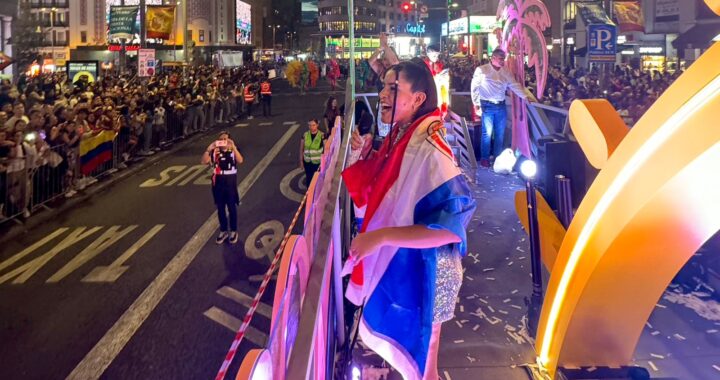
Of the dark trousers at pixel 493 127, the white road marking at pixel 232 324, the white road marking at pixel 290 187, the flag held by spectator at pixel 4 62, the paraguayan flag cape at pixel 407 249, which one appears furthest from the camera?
the flag held by spectator at pixel 4 62

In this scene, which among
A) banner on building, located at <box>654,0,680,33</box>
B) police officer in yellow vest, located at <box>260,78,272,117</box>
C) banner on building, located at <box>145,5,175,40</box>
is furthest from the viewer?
banner on building, located at <box>654,0,680,33</box>

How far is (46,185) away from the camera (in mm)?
11016

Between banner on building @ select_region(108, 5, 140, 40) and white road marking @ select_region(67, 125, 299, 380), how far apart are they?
18666mm

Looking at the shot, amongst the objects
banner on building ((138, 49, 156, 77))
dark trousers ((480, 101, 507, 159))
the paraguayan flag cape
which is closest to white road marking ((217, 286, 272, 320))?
the paraguayan flag cape

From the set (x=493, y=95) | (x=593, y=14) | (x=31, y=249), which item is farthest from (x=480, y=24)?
(x=31, y=249)

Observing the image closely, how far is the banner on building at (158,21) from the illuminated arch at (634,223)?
2644 centimetres

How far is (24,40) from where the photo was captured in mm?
34594

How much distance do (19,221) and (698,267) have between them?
415 inches

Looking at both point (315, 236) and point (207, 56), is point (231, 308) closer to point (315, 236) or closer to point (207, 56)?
point (315, 236)

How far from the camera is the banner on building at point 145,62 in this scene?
20375mm

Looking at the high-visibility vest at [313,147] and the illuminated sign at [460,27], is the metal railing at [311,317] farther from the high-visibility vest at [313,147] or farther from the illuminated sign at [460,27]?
the illuminated sign at [460,27]

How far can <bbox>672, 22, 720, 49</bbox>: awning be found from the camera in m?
26.4

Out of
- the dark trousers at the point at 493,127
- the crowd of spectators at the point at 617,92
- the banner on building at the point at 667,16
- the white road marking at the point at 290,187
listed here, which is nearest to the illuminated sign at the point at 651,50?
the banner on building at the point at 667,16

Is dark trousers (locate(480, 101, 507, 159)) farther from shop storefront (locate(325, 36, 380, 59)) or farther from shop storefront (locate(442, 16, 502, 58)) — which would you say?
shop storefront (locate(325, 36, 380, 59))
